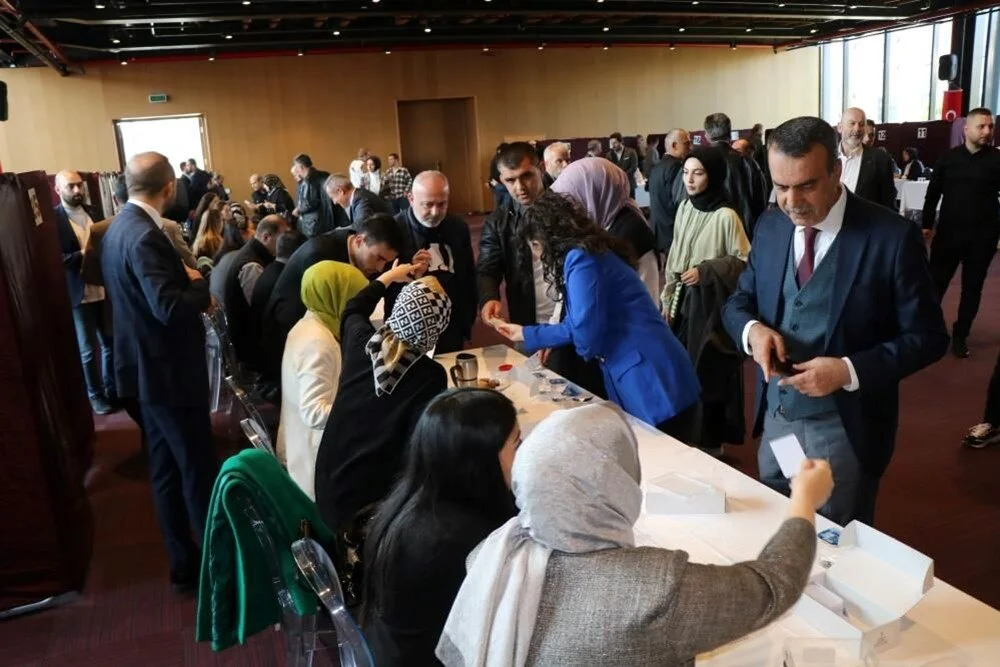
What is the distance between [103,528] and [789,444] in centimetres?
338

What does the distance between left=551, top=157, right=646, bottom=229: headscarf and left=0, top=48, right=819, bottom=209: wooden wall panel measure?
543 inches

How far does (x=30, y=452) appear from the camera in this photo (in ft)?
9.58

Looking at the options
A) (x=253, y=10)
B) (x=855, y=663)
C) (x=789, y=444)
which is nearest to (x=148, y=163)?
(x=789, y=444)

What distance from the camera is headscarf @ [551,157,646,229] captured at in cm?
337

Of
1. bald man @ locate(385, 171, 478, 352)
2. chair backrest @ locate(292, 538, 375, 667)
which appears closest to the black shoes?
bald man @ locate(385, 171, 478, 352)

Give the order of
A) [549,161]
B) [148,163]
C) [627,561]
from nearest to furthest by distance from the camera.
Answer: [627,561] → [148,163] → [549,161]

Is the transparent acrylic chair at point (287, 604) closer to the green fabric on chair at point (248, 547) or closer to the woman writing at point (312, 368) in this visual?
the green fabric on chair at point (248, 547)

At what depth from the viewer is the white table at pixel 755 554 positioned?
133cm

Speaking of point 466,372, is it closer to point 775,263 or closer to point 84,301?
point 775,263

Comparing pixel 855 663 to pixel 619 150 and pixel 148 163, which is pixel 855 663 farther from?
pixel 619 150

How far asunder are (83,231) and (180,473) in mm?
3038

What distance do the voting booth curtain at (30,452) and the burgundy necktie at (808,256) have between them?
270 cm

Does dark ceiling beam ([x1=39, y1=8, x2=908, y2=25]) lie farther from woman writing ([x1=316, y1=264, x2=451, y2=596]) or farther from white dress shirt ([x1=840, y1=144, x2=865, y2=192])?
woman writing ([x1=316, y1=264, x2=451, y2=596])

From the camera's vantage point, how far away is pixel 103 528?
3709 millimetres
